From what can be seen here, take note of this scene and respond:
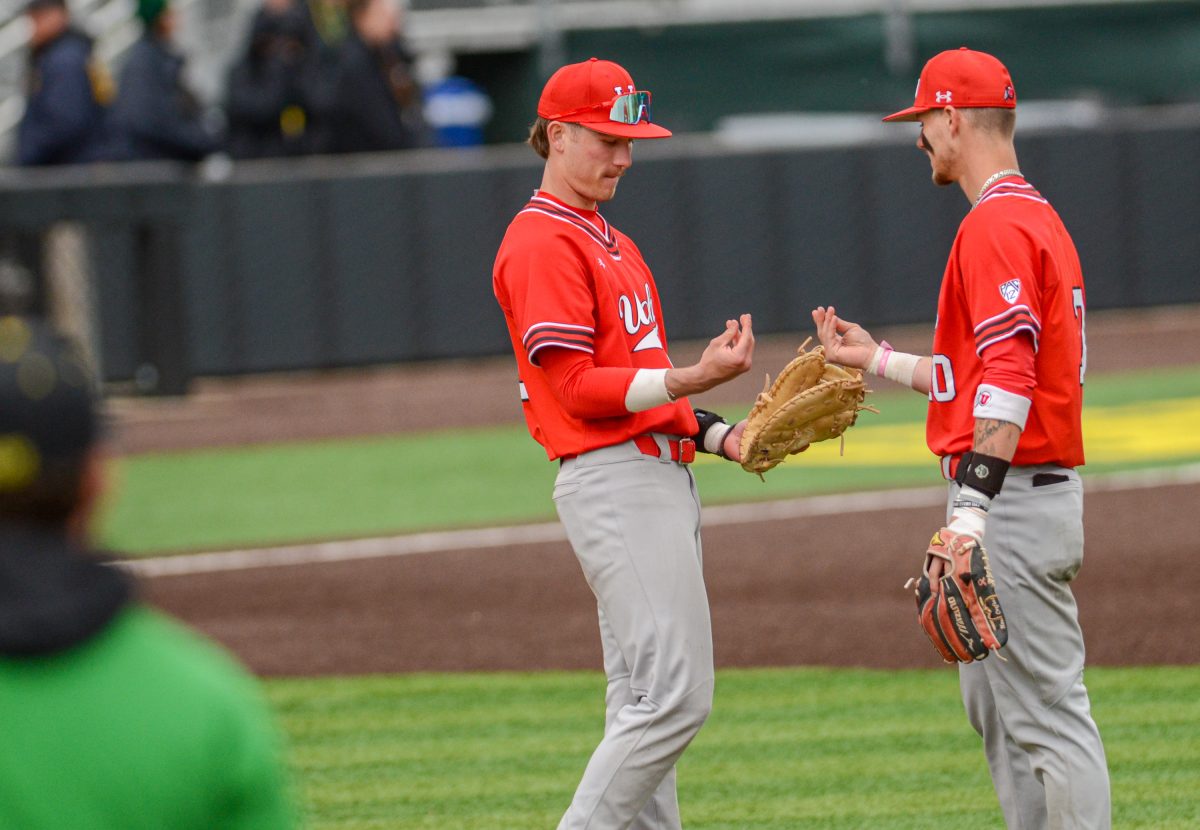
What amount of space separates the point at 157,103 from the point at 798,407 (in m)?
Result: 11.8

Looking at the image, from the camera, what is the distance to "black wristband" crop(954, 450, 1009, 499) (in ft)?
12.7

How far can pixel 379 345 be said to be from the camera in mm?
16500

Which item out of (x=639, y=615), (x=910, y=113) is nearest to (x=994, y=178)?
(x=910, y=113)

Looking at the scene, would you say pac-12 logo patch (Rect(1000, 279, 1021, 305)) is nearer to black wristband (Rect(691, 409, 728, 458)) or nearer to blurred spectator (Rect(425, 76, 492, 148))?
black wristband (Rect(691, 409, 728, 458))

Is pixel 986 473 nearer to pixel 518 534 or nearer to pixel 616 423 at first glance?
pixel 616 423

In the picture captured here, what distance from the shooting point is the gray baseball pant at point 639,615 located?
4023 millimetres

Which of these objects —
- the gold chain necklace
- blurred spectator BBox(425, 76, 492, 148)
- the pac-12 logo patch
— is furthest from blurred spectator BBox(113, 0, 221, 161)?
the pac-12 logo patch

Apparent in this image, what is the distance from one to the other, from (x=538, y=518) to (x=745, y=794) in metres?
5.23

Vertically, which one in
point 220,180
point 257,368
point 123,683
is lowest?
point 257,368

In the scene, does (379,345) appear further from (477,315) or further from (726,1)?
(726,1)

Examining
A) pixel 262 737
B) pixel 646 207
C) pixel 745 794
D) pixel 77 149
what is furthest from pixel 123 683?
pixel 646 207

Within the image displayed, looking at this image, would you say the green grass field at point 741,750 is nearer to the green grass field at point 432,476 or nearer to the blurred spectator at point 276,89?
the green grass field at point 432,476

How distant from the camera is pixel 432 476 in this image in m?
12.2

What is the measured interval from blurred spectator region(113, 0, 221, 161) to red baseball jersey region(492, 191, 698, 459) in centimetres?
1138
